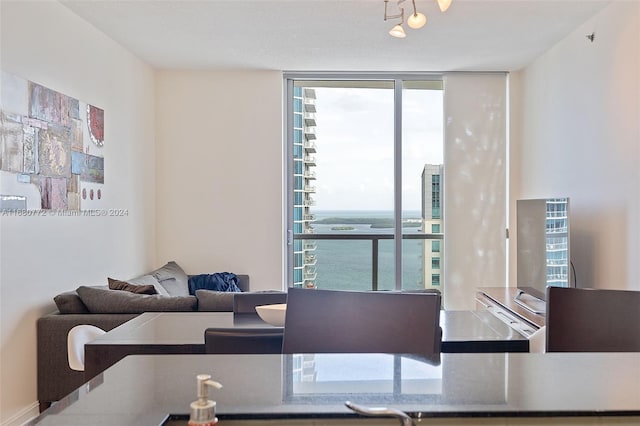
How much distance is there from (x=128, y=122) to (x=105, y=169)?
687 mm

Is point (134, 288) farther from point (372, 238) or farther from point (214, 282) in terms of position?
point (372, 238)

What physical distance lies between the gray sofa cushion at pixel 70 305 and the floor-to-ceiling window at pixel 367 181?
102 inches

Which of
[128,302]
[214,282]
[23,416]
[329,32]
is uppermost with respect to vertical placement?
[329,32]

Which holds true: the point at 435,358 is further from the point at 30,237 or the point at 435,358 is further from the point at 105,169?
the point at 105,169

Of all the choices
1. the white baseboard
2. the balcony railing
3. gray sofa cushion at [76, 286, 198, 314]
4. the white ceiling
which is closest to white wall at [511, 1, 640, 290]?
the white ceiling

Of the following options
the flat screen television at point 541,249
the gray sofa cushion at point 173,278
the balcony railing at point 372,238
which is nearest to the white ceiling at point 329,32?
the flat screen television at point 541,249

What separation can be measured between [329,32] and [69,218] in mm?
2319

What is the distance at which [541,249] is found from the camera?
374 centimetres

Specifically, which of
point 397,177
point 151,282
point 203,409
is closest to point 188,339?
point 203,409

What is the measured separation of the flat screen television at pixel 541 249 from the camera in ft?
11.4

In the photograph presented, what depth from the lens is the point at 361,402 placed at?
0.94m

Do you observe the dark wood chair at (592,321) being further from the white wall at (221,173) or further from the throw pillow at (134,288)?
the white wall at (221,173)

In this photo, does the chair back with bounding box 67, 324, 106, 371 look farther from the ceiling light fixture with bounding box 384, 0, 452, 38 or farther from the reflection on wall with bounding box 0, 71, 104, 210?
the ceiling light fixture with bounding box 384, 0, 452, 38

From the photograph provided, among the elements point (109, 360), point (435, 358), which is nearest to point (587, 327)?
A: point (435, 358)
